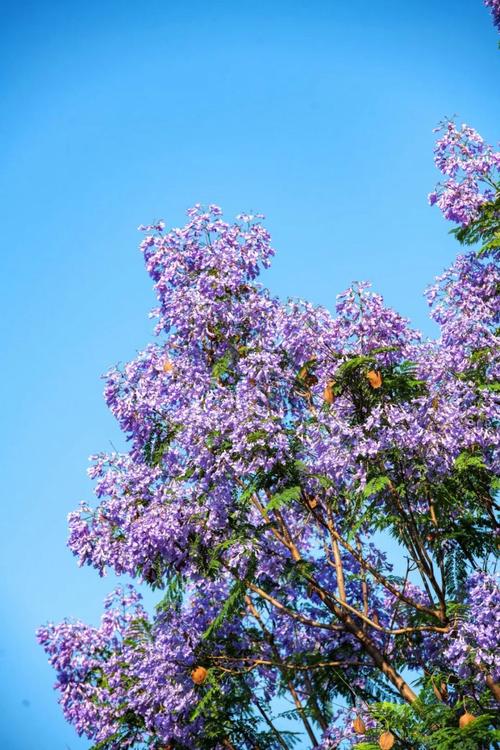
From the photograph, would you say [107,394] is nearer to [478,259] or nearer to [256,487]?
[256,487]

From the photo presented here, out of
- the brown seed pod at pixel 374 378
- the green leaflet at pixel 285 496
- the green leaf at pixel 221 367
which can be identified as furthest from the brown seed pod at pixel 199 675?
the brown seed pod at pixel 374 378

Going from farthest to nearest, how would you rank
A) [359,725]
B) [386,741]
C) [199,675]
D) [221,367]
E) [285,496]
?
[221,367] → [199,675] → [359,725] → [285,496] → [386,741]

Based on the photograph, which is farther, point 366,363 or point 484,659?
point 366,363

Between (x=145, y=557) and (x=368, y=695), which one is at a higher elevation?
(x=145, y=557)

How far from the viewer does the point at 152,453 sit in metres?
12.9

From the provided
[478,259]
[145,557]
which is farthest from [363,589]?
[478,259]

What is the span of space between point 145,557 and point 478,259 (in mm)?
6644

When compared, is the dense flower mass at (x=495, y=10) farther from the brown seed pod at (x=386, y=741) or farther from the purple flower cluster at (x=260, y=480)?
the brown seed pod at (x=386, y=741)

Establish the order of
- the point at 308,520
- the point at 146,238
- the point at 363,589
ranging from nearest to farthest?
1. the point at 363,589
2. the point at 308,520
3. the point at 146,238

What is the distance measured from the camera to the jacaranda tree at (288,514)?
10.8 metres

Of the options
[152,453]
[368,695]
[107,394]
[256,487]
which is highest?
[107,394]

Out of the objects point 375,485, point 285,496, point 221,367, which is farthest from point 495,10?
point 285,496

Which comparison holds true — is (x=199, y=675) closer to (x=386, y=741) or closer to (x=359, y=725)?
(x=359, y=725)

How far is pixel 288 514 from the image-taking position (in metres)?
13.1
